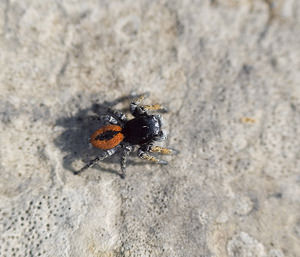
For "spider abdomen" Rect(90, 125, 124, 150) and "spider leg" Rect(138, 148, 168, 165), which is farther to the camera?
"spider leg" Rect(138, 148, 168, 165)

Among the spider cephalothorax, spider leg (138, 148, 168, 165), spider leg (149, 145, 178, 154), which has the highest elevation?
the spider cephalothorax

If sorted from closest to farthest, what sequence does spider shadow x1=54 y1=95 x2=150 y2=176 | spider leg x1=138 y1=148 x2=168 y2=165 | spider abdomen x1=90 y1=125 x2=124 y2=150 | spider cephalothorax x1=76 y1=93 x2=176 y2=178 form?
spider abdomen x1=90 y1=125 x2=124 y2=150 < spider cephalothorax x1=76 y1=93 x2=176 y2=178 < spider leg x1=138 y1=148 x2=168 y2=165 < spider shadow x1=54 y1=95 x2=150 y2=176

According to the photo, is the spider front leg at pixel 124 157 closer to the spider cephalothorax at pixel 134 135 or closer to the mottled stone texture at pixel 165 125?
the spider cephalothorax at pixel 134 135

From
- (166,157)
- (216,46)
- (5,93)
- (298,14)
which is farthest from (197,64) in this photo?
(5,93)

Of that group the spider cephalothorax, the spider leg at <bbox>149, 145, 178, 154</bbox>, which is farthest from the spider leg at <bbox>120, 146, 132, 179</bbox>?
the spider leg at <bbox>149, 145, 178, 154</bbox>

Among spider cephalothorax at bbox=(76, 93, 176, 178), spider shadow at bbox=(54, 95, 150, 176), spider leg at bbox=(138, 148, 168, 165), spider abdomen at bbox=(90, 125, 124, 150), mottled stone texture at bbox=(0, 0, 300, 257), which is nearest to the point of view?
mottled stone texture at bbox=(0, 0, 300, 257)

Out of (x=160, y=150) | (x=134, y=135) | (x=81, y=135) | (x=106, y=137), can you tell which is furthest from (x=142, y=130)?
(x=81, y=135)

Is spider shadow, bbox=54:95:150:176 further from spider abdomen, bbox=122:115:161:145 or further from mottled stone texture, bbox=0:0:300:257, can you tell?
spider abdomen, bbox=122:115:161:145

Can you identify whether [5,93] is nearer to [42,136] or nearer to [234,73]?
[42,136]
